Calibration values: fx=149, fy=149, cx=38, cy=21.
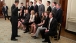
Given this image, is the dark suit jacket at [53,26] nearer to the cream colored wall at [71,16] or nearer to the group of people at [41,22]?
the group of people at [41,22]

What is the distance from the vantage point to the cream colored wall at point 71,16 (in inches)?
317

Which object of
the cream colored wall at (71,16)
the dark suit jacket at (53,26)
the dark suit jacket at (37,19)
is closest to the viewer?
the dark suit jacket at (53,26)

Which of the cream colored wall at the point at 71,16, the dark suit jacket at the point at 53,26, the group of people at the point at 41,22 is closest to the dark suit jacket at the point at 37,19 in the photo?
the group of people at the point at 41,22

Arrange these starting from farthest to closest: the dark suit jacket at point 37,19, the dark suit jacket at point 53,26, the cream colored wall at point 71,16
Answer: the cream colored wall at point 71,16
the dark suit jacket at point 37,19
the dark suit jacket at point 53,26

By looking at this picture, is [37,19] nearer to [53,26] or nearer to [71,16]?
[53,26]

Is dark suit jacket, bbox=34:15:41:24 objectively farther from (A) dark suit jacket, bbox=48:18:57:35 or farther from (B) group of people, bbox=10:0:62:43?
(A) dark suit jacket, bbox=48:18:57:35

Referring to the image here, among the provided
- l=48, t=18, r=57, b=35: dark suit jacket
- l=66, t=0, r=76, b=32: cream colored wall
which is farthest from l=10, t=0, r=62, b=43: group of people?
l=66, t=0, r=76, b=32: cream colored wall

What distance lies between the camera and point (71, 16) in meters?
8.27

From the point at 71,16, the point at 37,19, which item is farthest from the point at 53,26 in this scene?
the point at 71,16

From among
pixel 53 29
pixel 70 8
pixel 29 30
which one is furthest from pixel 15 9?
pixel 70 8

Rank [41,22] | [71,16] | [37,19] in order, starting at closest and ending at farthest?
1. [41,22]
2. [37,19]
3. [71,16]

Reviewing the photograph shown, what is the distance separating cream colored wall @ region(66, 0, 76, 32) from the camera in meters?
8.06

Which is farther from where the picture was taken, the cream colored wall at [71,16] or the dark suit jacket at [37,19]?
the cream colored wall at [71,16]

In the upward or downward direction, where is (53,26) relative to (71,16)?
downward
